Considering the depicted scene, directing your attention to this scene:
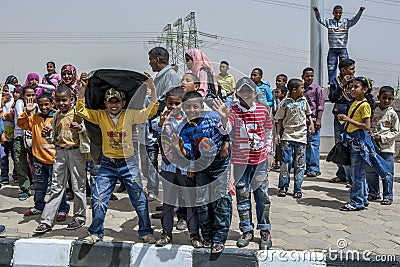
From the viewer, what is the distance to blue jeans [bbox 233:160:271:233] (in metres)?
4.29

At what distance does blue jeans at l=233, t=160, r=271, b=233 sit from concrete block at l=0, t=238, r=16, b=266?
2.11m

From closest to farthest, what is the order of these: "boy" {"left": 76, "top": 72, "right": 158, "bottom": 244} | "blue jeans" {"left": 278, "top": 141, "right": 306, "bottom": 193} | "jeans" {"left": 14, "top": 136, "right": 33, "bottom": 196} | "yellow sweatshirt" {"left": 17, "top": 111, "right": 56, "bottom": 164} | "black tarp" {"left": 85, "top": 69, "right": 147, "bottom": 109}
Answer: "boy" {"left": 76, "top": 72, "right": 158, "bottom": 244}
"black tarp" {"left": 85, "top": 69, "right": 147, "bottom": 109}
"yellow sweatshirt" {"left": 17, "top": 111, "right": 56, "bottom": 164}
"blue jeans" {"left": 278, "top": 141, "right": 306, "bottom": 193}
"jeans" {"left": 14, "top": 136, "right": 33, "bottom": 196}

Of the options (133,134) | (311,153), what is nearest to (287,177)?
(311,153)

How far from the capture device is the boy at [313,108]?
23.9ft

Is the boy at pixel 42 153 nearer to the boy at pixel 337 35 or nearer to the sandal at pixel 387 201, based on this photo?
the sandal at pixel 387 201

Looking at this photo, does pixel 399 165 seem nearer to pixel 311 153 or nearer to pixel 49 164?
pixel 311 153

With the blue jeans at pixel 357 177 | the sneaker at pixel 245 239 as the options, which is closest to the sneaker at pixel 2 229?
the sneaker at pixel 245 239

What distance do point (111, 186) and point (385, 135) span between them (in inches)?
142

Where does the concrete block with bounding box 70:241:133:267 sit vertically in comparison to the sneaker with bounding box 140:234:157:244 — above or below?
below

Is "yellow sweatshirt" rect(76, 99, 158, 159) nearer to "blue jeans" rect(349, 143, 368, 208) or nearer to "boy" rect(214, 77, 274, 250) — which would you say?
"boy" rect(214, 77, 274, 250)

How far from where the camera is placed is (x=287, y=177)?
616cm

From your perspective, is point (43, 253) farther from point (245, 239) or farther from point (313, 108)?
point (313, 108)

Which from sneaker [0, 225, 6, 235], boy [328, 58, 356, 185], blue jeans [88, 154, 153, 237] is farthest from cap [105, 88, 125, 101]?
boy [328, 58, 356, 185]

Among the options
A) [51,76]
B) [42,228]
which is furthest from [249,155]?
[51,76]
